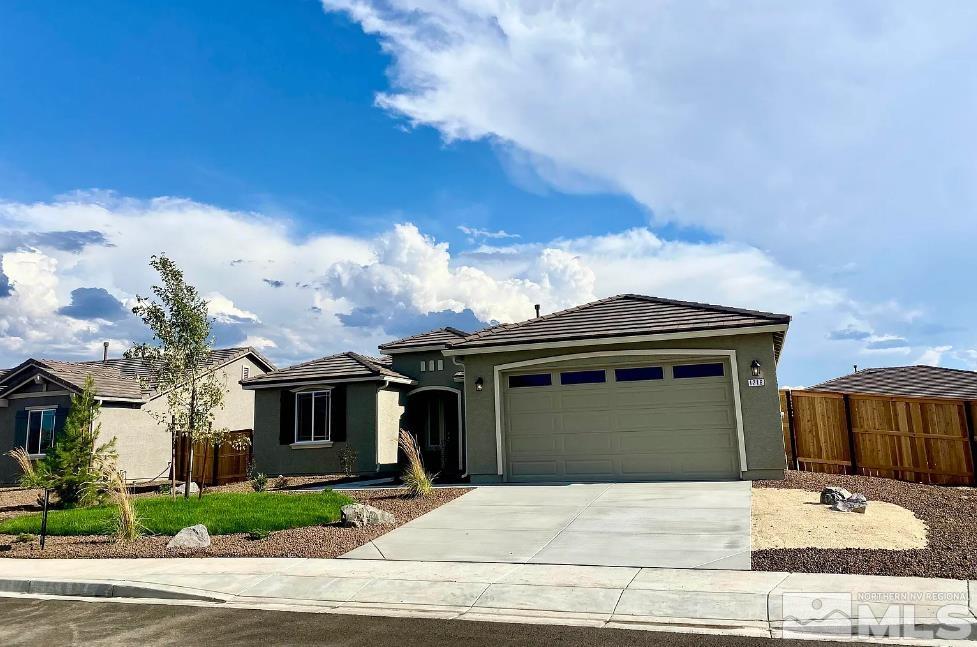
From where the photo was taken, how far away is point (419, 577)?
7.71 m

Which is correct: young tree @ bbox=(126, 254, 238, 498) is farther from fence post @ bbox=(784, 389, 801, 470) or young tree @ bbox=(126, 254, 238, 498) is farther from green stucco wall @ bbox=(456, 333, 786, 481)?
fence post @ bbox=(784, 389, 801, 470)

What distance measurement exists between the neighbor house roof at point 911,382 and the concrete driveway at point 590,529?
12013mm

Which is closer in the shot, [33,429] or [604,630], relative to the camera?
[604,630]

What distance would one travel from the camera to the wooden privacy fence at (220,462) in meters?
19.6

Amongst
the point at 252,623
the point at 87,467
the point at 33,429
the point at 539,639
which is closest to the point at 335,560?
the point at 252,623

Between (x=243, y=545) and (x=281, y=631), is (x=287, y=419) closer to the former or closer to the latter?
(x=243, y=545)

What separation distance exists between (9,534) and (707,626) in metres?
12.2

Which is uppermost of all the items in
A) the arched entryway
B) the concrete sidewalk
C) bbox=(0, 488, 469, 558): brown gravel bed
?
the arched entryway

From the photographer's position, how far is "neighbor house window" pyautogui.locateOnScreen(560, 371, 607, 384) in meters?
14.4

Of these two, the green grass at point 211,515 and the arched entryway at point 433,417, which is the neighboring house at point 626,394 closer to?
the green grass at point 211,515

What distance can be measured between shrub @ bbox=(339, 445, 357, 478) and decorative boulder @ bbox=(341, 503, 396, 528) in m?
8.45

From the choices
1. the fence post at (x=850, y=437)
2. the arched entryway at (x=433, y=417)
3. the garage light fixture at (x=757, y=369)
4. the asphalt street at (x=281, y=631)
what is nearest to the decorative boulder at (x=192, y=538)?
the asphalt street at (x=281, y=631)

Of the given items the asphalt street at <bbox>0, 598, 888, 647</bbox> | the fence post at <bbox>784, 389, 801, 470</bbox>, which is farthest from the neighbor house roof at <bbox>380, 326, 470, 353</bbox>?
the asphalt street at <bbox>0, 598, 888, 647</bbox>

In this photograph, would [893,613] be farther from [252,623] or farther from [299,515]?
[299,515]
